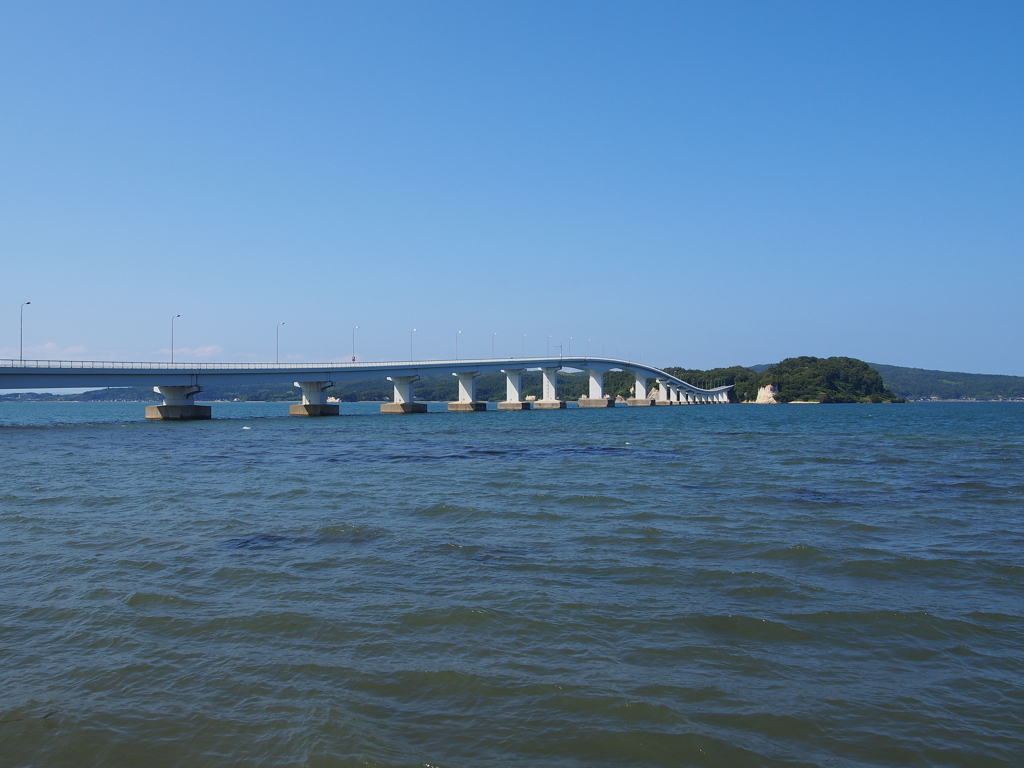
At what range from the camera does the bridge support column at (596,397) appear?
137500 millimetres

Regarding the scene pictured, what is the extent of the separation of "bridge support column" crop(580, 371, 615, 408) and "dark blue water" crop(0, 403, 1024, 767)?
120583 mm

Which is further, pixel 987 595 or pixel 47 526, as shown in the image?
pixel 47 526

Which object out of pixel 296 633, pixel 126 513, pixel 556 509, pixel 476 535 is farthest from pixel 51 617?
pixel 556 509

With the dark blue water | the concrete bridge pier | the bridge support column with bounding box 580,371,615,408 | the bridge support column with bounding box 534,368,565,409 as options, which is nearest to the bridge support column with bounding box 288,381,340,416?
the concrete bridge pier

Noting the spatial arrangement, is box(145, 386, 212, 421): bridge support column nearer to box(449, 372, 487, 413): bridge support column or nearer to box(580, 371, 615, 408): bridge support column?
box(449, 372, 487, 413): bridge support column

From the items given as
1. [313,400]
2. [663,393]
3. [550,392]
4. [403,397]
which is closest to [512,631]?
[313,400]

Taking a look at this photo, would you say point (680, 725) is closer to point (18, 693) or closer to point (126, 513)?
point (18, 693)

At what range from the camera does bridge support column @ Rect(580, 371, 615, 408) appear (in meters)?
138

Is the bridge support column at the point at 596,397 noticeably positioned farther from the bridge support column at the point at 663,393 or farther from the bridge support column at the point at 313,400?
the bridge support column at the point at 313,400

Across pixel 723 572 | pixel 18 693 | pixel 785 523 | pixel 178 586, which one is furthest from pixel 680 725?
pixel 785 523

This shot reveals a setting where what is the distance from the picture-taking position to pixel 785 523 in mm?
→ 13672

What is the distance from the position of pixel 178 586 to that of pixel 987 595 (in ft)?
34.7

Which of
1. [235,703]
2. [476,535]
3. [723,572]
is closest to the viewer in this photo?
[235,703]

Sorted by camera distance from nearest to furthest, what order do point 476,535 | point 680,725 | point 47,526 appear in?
point 680,725 < point 476,535 < point 47,526
